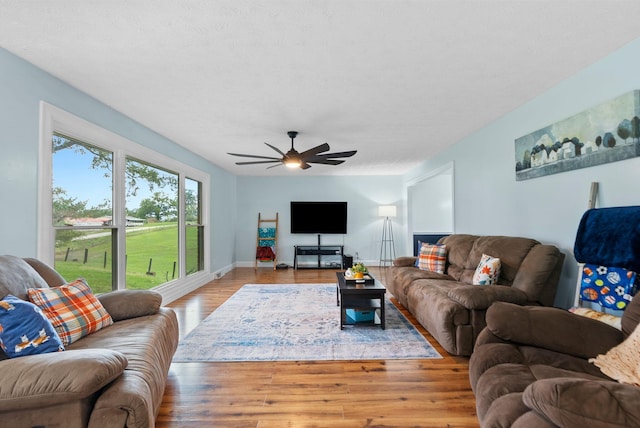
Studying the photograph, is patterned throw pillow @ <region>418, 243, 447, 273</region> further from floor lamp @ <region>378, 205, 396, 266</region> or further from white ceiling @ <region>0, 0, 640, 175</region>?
floor lamp @ <region>378, 205, 396, 266</region>

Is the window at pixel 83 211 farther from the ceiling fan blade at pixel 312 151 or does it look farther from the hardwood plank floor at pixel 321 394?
the ceiling fan blade at pixel 312 151

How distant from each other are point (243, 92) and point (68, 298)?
2070 millimetres

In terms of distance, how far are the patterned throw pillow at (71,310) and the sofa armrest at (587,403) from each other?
7.71 ft

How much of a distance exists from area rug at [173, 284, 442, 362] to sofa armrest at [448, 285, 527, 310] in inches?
22.1

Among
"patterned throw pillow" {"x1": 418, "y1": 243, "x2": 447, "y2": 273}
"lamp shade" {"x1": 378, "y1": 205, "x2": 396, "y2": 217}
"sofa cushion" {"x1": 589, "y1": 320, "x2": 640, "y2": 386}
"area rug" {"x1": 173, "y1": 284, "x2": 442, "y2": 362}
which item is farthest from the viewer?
"lamp shade" {"x1": 378, "y1": 205, "x2": 396, "y2": 217}

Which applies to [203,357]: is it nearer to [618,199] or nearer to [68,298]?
[68,298]

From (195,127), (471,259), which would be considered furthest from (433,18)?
(195,127)

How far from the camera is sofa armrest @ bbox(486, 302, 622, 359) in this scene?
63.6 inches

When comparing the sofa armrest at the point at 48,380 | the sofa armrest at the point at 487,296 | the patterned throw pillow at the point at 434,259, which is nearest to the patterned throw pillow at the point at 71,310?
the sofa armrest at the point at 48,380

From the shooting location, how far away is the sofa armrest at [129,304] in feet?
7.35

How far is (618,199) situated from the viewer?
2225 millimetres

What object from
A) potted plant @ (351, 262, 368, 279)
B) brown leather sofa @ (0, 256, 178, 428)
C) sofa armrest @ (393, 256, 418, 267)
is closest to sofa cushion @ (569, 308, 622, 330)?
potted plant @ (351, 262, 368, 279)

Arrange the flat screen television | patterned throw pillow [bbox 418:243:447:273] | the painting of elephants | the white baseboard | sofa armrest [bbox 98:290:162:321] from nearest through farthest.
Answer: the painting of elephants
sofa armrest [bbox 98:290:162:321]
patterned throw pillow [bbox 418:243:447:273]
the white baseboard
the flat screen television

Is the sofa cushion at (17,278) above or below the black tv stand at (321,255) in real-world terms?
above
